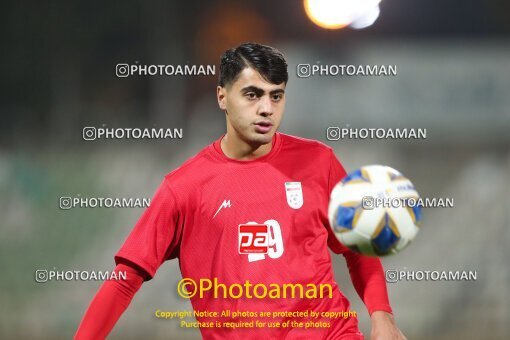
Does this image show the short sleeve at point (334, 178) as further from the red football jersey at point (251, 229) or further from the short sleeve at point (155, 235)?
the short sleeve at point (155, 235)

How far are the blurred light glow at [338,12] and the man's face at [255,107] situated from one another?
1587 mm

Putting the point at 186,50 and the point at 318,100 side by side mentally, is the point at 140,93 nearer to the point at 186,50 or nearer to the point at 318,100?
the point at 186,50

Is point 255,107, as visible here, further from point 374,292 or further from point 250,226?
point 374,292

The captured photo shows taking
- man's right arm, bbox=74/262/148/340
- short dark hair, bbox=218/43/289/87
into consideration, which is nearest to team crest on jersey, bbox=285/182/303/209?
short dark hair, bbox=218/43/289/87

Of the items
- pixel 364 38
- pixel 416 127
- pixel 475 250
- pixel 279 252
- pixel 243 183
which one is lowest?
pixel 279 252

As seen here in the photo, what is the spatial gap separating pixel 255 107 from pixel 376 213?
0.67 metres

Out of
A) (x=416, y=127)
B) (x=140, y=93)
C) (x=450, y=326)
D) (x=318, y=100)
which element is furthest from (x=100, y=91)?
(x=450, y=326)

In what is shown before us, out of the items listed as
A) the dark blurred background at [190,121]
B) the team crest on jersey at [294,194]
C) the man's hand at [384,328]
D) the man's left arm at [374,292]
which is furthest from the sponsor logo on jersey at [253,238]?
the dark blurred background at [190,121]

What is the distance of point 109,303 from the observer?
120 inches

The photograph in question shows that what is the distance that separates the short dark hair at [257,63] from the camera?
3105 mm

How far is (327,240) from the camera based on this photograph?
3.25 meters

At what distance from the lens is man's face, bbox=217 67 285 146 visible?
121 inches

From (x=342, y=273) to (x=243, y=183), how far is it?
2.33 m

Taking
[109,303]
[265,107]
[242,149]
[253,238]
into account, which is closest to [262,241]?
[253,238]
